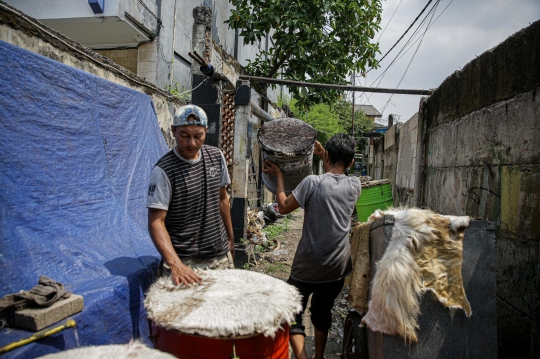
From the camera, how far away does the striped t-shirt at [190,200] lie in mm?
2314

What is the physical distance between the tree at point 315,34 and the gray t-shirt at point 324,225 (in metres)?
7.26

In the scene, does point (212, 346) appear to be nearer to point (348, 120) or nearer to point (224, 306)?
Result: point (224, 306)

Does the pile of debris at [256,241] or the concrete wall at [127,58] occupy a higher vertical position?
the concrete wall at [127,58]

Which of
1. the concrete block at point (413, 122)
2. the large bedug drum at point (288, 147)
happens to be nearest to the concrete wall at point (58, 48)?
the large bedug drum at point (288, 147)

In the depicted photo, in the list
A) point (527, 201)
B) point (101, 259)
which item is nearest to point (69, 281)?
point (101, 259)

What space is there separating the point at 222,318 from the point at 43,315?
0.88 metres

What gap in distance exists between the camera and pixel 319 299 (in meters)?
2.93

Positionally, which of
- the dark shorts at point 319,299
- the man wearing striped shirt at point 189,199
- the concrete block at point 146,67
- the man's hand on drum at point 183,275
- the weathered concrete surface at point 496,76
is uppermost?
the concrete block at point 146,67

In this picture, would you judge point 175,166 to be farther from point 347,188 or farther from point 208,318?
point 347,188

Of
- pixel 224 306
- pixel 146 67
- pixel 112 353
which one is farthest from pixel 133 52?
pixel 112 353

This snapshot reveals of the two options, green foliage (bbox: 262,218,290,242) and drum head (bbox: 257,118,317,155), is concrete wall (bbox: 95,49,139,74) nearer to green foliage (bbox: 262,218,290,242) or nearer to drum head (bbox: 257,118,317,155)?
green foliage (bbox: 262,218,290,242)

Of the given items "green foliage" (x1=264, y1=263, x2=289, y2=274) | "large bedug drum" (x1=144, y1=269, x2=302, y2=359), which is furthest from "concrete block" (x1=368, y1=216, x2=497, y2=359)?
"green foliage" (x1=264, y1=263, x2=289, y2=274)

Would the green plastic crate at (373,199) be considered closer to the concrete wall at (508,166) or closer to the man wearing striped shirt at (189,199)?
the concrete wall at (508,166)

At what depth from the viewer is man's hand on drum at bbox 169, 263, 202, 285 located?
2012 mm
